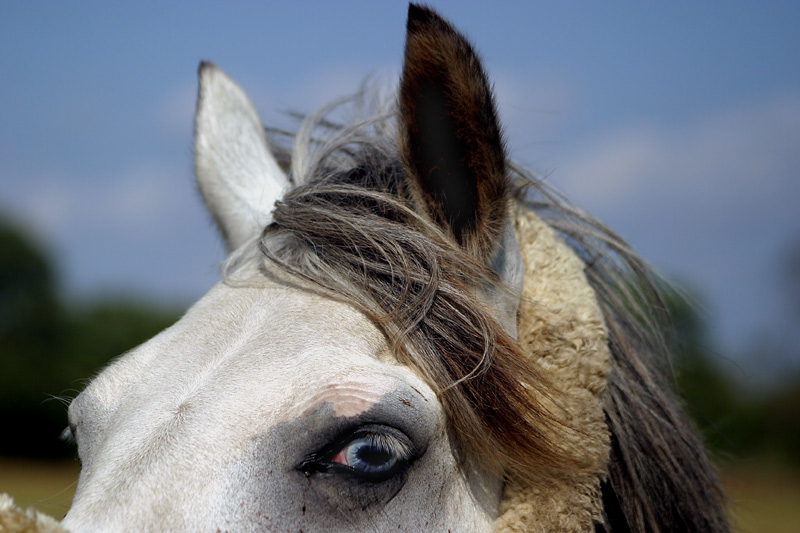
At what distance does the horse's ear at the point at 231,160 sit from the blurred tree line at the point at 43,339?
2537cm

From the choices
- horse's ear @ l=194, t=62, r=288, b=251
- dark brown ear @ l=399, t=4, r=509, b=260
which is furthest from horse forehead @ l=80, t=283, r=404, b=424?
horse's ear @ l=194, t=62, r=288, b=251

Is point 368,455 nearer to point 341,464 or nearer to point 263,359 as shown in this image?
point 341,464

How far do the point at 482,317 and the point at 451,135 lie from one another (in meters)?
0.53

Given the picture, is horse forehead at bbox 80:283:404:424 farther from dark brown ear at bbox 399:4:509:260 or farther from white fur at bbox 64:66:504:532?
dark brown ear at bbox 399:4:509:260

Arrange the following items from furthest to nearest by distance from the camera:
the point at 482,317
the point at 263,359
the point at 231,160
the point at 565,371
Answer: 1. the point at 231,160
2. the point at 565,371
3. the point at 482,317
4. the point at 263,359

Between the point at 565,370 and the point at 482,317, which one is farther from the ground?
the point at 482,317

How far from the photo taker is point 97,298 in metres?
36.5

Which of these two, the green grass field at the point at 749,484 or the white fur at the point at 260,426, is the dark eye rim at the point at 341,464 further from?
the green grass field at the point at 749,484

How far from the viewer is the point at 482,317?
1.75 m

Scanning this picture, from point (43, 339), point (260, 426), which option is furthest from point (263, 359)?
point (43, 339)

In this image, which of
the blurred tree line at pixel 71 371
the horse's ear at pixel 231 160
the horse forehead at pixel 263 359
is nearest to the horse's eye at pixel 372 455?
the horse forehead at pixel 263 359

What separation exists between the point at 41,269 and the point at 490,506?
4492 cm

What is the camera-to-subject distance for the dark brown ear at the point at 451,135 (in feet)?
5.57

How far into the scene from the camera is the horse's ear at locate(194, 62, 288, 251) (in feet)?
8.56
